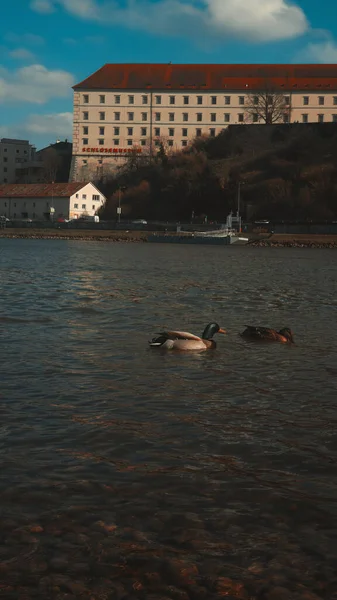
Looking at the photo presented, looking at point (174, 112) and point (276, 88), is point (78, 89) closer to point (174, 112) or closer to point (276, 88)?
point (174, 112)

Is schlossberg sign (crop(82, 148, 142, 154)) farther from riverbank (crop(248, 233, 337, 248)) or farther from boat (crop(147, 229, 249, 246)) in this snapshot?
riverbank (crop(248, 233, 337, 248))

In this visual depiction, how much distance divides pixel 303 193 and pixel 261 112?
29505 millimetres

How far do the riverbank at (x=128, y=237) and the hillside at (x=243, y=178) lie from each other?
9149 millimetres

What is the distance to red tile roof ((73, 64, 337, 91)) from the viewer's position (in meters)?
118

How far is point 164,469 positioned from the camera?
5.97 m

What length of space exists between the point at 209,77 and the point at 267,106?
12008mm

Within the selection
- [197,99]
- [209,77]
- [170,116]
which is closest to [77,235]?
[170,116]

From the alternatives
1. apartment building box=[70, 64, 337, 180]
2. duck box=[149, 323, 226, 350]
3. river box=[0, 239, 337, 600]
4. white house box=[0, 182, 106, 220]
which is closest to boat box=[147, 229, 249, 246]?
white house box=[0, 182, 106, 220]

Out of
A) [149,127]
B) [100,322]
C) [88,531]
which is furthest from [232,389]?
[149,127]

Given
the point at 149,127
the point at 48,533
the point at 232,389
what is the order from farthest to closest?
the point at 149,127 < the point at 232,389 < the point at 48,533

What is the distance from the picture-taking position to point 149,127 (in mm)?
117438

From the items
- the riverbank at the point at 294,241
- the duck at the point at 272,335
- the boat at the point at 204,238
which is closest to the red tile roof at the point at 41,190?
the boat at the point at 204,238

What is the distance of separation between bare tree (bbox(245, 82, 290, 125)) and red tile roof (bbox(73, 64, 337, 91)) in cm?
145

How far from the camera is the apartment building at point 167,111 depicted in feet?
383
